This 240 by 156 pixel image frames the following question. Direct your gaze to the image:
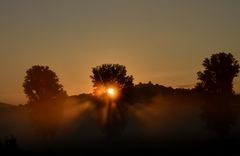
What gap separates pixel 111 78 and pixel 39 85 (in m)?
12.9

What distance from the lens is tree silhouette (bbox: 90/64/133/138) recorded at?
→ 286 ft

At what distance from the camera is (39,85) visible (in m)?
90.8

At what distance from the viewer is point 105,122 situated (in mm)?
85000

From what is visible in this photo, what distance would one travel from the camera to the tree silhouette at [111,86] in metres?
87.1

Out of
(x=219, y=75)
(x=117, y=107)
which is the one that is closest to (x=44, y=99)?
(x=117, y=107)

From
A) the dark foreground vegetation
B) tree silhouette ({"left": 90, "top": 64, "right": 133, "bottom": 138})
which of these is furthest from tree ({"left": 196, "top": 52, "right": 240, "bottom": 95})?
tree silhouette ({"left": 90, "top": 64, "right": 133, "bottom": 138})

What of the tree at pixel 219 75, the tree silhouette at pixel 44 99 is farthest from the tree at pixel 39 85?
the tree at pixel 219 75

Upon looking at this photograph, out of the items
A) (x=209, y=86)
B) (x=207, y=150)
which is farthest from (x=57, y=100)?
(x=207, y=150)

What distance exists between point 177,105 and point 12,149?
15484cm

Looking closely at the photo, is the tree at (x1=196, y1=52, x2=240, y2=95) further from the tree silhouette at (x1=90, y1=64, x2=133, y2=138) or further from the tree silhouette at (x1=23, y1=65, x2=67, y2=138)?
the tree silhouette at (x1=23, y1=65, x2=67, y2=138)

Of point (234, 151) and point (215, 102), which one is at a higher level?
point (215, 102)

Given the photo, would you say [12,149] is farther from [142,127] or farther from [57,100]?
[142,127]

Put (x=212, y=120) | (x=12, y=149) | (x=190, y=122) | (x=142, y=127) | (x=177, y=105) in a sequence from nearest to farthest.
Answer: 1. (x=12, y=149)
2. (x=212, y=120)
3. (x=142, y=127)
4. (x=190, y=122)
5. (x=177, y=105)

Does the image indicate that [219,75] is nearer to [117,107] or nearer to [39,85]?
[117,107]
